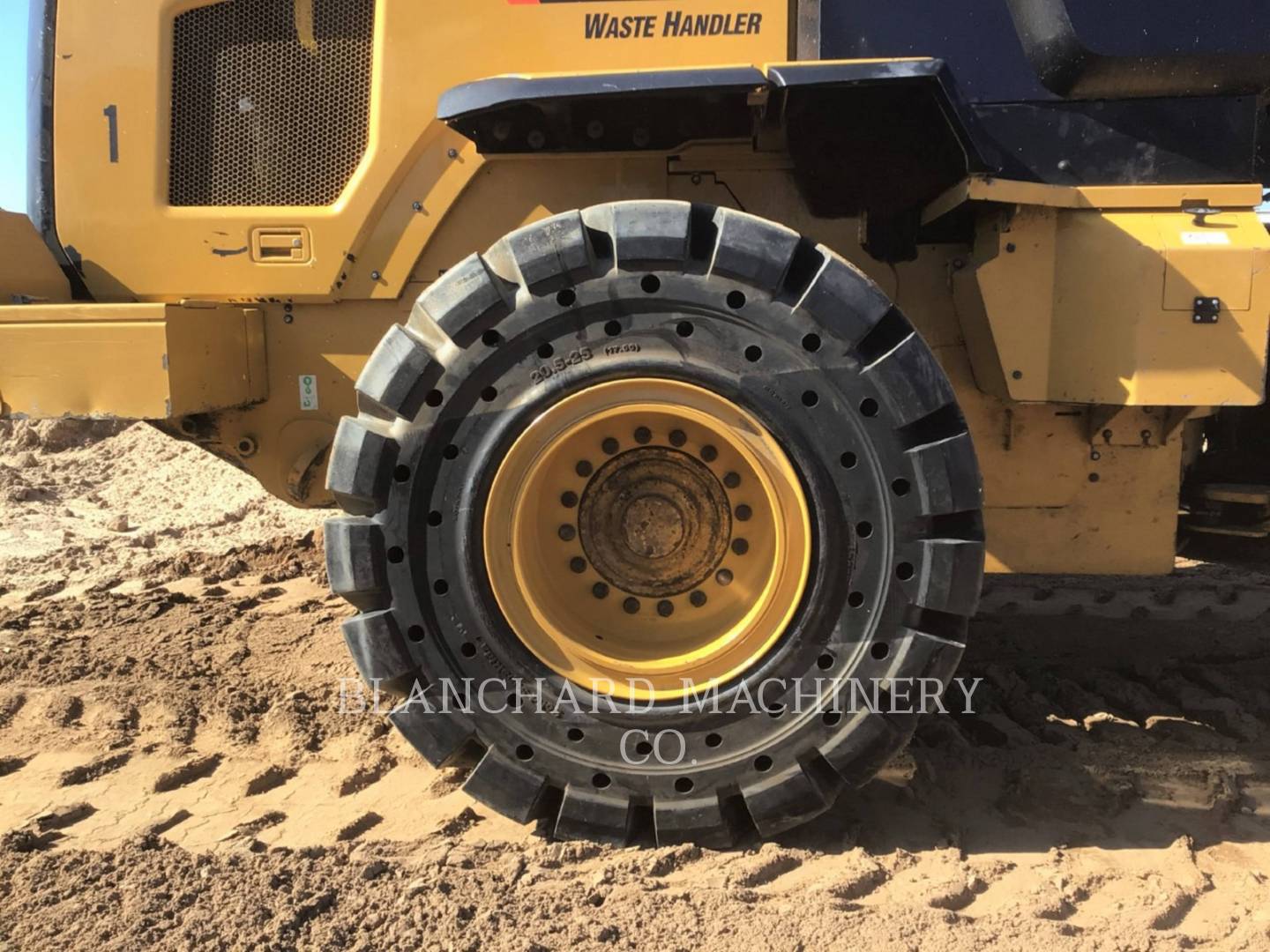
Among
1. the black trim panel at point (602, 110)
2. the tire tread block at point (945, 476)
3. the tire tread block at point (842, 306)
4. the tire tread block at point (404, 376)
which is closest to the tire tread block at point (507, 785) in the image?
the tire tread block at point (404, 376)

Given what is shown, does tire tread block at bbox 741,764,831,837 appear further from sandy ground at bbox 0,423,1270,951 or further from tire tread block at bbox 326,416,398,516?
tire tread block at bbox 326,416,398,516

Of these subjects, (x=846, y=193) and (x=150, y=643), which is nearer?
(x=846, y=193)

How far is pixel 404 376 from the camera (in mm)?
2336

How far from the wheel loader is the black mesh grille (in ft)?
0.04

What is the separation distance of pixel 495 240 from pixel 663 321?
886 millimetres

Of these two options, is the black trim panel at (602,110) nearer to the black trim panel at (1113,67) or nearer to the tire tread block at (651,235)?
the tire tread block at (651,235)

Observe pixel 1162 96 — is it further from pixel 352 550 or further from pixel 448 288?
pixel 352 550

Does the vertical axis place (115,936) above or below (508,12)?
below

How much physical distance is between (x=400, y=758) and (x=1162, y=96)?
3.05 m

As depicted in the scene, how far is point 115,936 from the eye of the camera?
208 centimetres

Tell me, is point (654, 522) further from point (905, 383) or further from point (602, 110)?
point (602, 110)

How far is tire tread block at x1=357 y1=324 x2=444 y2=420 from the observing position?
233 centimetres

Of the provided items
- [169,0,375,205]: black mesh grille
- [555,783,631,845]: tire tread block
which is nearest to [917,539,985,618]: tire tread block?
[555,783,631,845]: tire tread block

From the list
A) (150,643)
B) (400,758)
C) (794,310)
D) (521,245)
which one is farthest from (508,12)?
(150,643)
